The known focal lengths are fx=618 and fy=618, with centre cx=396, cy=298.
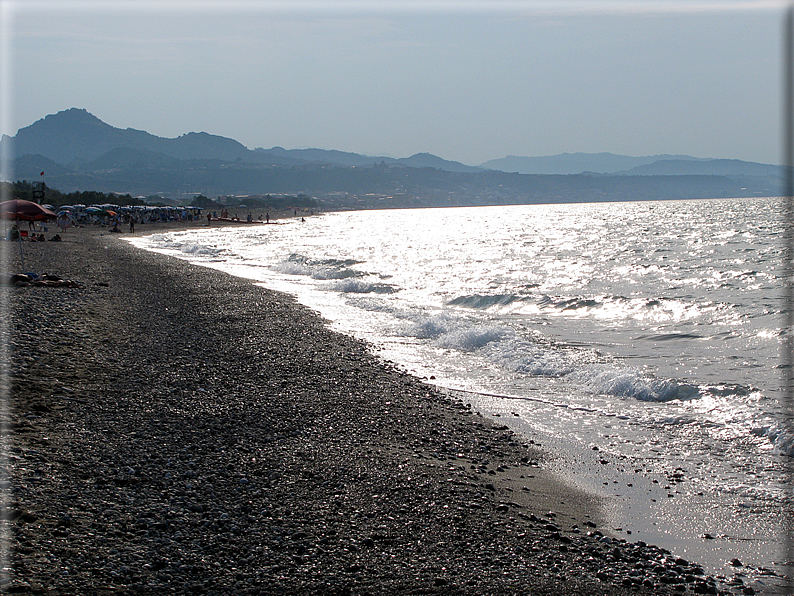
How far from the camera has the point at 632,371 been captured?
1184cm

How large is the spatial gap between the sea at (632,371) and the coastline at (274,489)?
28.3 inches

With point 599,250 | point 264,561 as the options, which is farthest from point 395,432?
point 599,250

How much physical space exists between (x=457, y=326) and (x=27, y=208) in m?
14.1

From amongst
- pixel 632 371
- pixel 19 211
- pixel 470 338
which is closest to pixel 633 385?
pixel 632 371

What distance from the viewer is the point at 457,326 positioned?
1662 cm

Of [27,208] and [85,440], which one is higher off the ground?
[27,208]

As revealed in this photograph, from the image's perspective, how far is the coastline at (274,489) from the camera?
4719 millimetres

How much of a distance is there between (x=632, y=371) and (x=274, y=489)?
808 centimetres

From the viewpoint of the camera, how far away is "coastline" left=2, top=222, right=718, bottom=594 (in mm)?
4719

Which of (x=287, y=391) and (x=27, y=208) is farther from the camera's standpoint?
(x=27, y=208)

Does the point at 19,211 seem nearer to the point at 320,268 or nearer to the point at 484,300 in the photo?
the point at 484,300

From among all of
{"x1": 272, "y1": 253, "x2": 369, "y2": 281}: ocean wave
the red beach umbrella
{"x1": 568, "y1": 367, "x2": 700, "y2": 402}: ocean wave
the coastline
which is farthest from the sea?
the red beach umbrella

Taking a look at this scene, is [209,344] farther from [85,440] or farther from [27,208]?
[27,208]

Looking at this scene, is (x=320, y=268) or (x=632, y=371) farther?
(x=320, y=268)
